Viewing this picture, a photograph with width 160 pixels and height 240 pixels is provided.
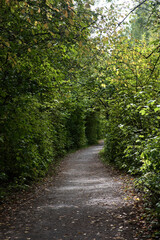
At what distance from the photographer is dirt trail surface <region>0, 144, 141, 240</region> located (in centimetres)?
497

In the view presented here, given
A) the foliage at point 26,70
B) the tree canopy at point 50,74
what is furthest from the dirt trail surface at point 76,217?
the foliage at point 26,70

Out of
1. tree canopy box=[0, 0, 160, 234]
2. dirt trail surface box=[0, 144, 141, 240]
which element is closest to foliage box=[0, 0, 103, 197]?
tree canopy box=[0, 0, 160, 234]

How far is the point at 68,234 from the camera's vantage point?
5031 millimetres

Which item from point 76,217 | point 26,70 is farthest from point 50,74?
point 76,217

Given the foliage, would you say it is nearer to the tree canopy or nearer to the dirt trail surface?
the tree canopy

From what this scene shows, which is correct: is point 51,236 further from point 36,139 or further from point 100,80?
point 100,80

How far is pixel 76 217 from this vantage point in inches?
236

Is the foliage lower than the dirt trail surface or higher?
higher

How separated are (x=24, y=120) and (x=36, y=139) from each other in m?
A: 3.46

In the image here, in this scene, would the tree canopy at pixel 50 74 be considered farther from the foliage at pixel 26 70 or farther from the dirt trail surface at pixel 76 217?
the dirt trail surface at pixel 76 217

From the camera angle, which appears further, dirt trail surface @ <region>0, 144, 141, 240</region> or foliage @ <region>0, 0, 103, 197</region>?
foliage @ <region>0, 0, 103, 197</region>

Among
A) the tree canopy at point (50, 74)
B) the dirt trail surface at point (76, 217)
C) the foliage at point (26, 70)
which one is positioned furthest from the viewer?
the foliage at point (26, 70)

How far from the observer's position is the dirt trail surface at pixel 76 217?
16.3ft

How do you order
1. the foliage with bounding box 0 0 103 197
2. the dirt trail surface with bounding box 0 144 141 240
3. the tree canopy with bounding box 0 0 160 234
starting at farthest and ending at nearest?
the foliage with bounding box 0 0 103 197 < the tree canopy with bounding box 0 0 160 234 < the dirt trail surface with bounding box 0 144 141 240
